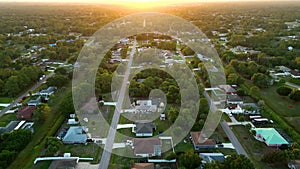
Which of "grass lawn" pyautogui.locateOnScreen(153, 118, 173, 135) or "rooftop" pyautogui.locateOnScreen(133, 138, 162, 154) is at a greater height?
"rooftop" pyautogui.locateOnScreen(133, 138, 162, 154)

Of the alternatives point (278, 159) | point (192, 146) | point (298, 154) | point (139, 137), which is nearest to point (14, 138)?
point (139, 137)

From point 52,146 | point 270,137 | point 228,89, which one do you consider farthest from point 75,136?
point 228,89

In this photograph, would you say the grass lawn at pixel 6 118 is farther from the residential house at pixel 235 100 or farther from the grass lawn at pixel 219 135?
the residential house at pixel 235 100

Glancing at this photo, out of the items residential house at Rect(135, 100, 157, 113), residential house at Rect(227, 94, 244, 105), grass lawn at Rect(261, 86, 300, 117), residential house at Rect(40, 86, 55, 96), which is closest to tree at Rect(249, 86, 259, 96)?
grass lawn at Rect(261, 86, 300, 117)

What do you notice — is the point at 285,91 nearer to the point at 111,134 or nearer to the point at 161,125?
the point at 161,125

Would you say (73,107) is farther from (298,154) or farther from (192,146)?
(298,154)

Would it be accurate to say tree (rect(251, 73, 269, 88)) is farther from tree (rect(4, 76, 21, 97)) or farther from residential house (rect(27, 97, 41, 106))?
tree (rect(4, 76, 21, 97))
